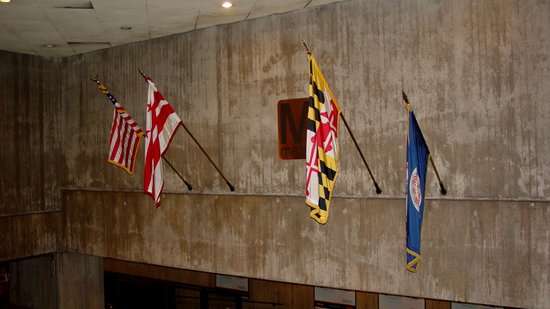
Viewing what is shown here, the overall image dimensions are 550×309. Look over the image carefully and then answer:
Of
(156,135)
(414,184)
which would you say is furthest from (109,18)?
(414,184)

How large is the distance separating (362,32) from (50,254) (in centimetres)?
838

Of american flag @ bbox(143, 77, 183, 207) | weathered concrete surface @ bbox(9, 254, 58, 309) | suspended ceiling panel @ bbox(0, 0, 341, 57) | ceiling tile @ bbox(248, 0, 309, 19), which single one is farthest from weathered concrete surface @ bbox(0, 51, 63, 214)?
ceiling tile @ bbox(248, 0, 309, 19)

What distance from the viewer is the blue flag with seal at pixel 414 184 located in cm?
567

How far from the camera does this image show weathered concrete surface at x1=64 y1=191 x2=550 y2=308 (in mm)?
6438

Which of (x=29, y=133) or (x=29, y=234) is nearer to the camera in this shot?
(x=29, y=234)

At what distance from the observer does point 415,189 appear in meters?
5.75

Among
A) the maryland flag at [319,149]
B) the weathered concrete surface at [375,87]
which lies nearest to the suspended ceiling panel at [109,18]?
the weathered concrete surface at [375,87]

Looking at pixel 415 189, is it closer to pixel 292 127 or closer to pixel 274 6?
pixel 292 127

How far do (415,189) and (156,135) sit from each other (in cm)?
382

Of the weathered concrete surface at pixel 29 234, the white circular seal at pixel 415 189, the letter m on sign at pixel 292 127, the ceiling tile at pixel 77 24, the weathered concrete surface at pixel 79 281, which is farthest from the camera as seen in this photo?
the weathered concrete surface at pixel 79 281

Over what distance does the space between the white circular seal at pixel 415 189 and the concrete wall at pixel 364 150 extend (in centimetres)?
115

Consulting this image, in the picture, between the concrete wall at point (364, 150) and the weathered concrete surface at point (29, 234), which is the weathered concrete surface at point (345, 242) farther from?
the weathered concrete surface at point (29, 234)

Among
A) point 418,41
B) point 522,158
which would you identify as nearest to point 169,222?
point 418,41

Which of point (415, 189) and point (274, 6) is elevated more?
point (274, 6)
